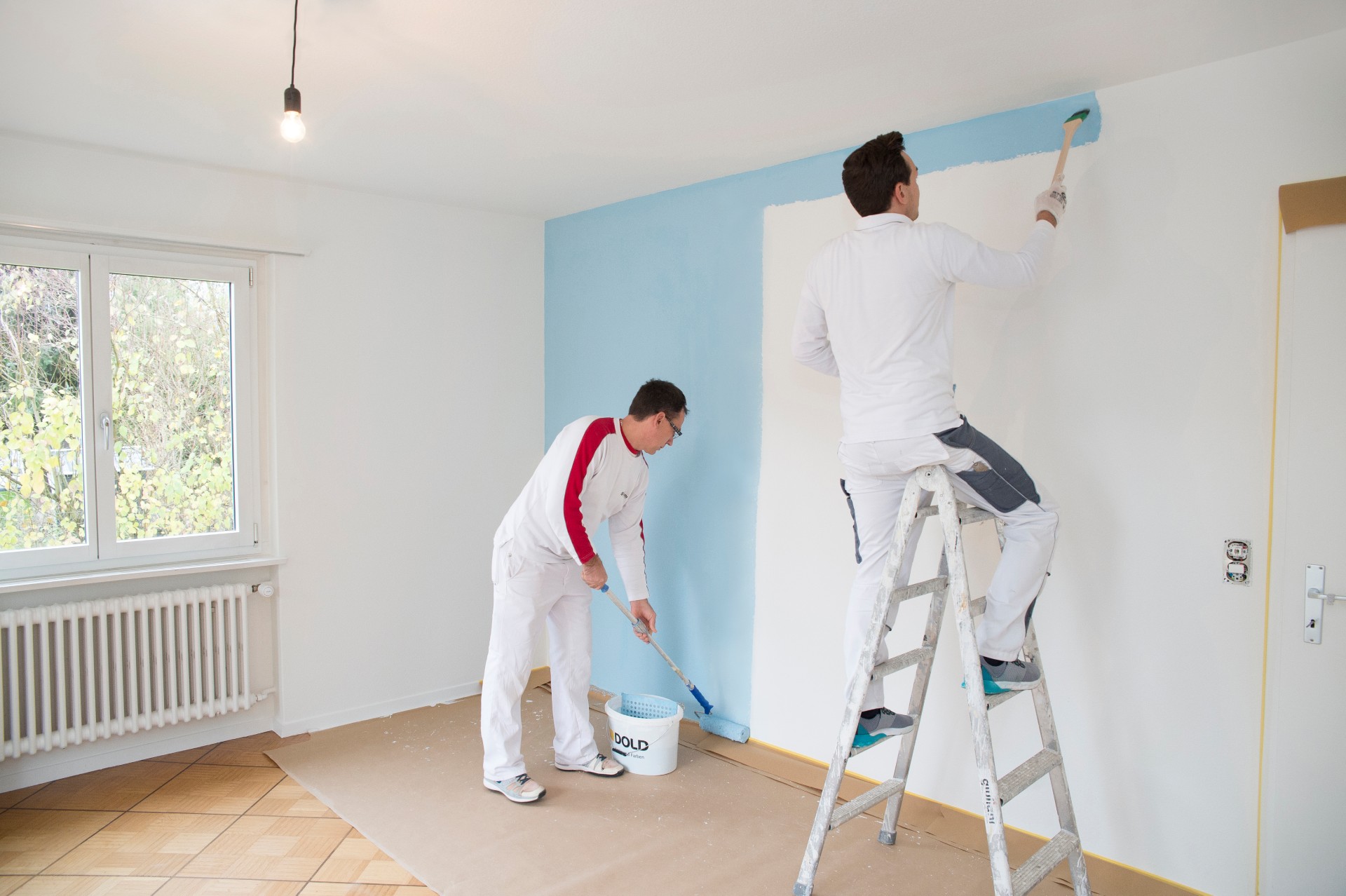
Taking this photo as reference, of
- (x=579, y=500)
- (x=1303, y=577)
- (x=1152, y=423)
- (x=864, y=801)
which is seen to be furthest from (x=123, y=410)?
(x=1303, y=577)

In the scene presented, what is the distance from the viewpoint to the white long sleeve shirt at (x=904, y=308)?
2107 millimetres

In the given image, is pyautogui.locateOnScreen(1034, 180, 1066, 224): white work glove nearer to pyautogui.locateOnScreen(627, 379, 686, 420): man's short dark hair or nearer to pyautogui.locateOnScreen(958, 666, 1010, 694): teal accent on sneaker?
pyautogui.locateOnScreen(958, 666, 1010, 694): teal accent on sneaker

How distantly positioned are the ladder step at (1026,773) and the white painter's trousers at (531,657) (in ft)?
Answer: 5.41

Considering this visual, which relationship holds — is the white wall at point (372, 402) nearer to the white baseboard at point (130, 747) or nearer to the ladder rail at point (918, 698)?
the white baseboard at point (130, 747)

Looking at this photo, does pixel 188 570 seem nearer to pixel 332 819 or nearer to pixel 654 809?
pixel 332 819

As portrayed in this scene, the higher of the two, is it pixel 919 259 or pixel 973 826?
pixel 919 259

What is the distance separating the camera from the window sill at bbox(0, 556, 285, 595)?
306cm

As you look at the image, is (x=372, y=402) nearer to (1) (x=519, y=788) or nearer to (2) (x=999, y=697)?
(1) (x=519, y=788)

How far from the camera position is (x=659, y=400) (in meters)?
3.08

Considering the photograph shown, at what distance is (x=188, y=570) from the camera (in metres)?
3.39

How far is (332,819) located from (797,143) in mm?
2787

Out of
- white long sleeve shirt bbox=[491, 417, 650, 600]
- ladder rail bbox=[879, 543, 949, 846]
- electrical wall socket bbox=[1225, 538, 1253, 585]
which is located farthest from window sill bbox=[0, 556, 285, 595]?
electrical wall socket bbox=[1225, 538, 1253, 585]

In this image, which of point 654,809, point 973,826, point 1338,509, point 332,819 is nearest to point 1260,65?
point 1338,509

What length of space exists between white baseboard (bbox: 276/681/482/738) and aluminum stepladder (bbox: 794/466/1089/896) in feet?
7.35
